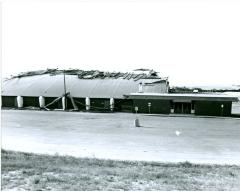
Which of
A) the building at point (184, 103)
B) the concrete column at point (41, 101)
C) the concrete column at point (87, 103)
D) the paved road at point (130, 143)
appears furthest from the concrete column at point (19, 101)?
the paved road at point (130, 143)

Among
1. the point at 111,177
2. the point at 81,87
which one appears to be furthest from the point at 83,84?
the point at 111,177

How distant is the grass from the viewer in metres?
9.54

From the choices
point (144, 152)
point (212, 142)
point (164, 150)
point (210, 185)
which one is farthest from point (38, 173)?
point (212, 142)

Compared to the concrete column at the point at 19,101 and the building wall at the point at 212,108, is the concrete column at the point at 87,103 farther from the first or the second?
the building wall at the point at 212,108

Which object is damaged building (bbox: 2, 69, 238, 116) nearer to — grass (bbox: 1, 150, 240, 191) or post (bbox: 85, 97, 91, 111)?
post (bbox: 85, 97, 91, 111)

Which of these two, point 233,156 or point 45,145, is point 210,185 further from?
point 45,145

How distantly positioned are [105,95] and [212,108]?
17.0 meters

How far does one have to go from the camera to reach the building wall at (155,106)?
4388cm

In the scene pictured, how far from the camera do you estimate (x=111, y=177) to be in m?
10.6

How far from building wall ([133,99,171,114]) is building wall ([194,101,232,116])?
4.04 meters

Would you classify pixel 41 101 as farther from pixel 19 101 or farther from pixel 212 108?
pixel 212 108

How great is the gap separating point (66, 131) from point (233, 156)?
1377cm

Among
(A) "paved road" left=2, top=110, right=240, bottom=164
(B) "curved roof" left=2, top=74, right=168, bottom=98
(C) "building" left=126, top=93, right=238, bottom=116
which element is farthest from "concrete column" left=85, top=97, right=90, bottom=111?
(A) "paved road" left=2, top=110, right=240, bottom=164

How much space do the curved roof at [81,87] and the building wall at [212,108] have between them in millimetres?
9085
